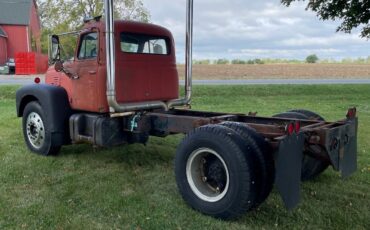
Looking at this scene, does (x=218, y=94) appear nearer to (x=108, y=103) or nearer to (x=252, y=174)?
(x=108, y=103)

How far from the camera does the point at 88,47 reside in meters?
6.34

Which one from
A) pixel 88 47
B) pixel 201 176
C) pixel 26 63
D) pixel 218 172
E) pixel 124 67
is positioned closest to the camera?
pixel 218 172

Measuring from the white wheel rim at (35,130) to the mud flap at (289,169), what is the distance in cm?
421

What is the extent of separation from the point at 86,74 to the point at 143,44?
0.99 m

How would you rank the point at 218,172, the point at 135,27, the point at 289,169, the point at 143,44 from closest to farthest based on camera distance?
the point at 289,169
the point at 218,172
the point at 135,27
the point at 143,44

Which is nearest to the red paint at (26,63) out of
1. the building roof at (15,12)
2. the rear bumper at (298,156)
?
the building roof at (15,12)

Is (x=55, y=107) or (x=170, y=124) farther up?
(x=55, y=107)

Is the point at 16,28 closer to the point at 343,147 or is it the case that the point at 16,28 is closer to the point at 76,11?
the point at 76,11

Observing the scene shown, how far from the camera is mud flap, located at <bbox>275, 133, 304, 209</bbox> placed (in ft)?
13.4

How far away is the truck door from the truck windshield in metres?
0.43

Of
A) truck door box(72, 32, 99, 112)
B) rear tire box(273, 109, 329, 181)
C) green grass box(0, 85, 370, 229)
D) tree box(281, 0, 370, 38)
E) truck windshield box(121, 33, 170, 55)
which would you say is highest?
tree box(281, 0, 370, 38)

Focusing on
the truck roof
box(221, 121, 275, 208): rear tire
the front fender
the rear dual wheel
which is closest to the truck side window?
the truck roof

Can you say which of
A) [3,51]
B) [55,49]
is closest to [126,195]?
[55,49]

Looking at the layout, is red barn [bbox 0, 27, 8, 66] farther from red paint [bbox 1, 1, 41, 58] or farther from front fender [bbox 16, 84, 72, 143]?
front fender [bbox 16, 84, 72, 143]
